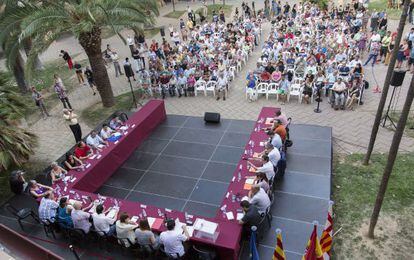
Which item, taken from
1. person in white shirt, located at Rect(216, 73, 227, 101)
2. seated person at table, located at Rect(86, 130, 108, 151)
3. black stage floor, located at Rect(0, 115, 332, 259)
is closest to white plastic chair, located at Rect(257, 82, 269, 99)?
person in white shirt, located at Rect(216, 73, 227, 101)

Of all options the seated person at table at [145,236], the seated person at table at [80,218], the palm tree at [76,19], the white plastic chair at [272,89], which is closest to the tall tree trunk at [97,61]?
the palm tree at [76,19]

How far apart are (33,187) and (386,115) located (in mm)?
11556

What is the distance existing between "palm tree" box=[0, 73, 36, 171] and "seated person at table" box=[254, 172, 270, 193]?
24.6 ft

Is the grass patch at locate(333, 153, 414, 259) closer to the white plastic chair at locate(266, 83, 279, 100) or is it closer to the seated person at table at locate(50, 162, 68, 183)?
the white plastic chair at locate(266, 83, 279, 100)

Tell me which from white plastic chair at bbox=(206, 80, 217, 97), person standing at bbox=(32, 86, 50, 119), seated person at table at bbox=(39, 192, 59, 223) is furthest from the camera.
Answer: white plastic chair at bbox=(206, 80, 217, 97)

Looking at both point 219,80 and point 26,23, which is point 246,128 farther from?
point 26,23

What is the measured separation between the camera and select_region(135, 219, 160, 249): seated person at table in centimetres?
720

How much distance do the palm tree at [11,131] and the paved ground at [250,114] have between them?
1.75 meters

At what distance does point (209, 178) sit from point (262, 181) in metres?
2.51

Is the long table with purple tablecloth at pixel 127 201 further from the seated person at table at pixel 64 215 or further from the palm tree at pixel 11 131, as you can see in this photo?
the palm tree at pixel 11 131

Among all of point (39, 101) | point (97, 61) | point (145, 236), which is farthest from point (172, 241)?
point (39, 101)

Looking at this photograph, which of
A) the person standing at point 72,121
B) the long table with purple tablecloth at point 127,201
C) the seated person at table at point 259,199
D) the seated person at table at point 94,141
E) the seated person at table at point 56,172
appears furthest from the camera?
the person standing at point 72,121

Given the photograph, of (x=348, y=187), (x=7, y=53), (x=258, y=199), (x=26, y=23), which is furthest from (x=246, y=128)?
(x=7, y=53)

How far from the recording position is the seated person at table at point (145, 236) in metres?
7.20
